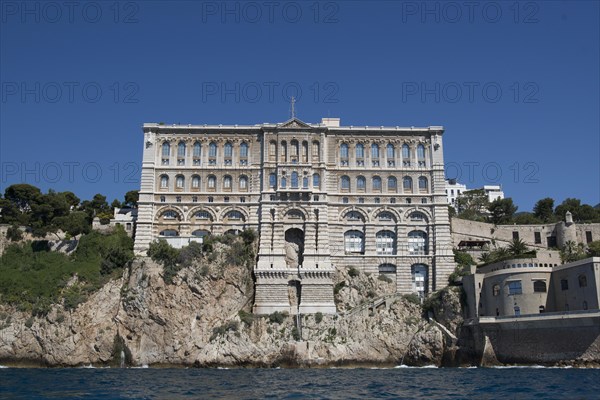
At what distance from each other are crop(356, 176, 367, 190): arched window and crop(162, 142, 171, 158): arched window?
20884 millimetres

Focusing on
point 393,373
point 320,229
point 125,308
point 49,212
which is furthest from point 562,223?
point 49,212

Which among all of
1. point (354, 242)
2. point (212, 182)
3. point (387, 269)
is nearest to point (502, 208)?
point (387, 269)

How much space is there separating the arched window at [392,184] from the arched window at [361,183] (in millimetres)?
2652

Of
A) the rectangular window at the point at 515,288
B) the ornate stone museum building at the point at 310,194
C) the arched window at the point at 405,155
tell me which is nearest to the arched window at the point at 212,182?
the ornate stone museum building at the point at 310,194

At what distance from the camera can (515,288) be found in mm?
56469

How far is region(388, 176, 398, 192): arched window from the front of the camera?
231 feet

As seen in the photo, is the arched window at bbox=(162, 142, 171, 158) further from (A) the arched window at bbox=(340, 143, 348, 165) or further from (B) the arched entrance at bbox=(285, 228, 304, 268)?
(A) the arched window at bbox=(340, 143, 348, 165)

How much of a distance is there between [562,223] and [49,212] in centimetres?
5725

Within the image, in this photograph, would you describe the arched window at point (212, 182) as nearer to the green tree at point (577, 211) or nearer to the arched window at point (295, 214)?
the arched window at point (295, 214)

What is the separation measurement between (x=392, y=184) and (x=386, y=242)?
6.56m

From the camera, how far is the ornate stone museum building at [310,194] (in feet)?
221

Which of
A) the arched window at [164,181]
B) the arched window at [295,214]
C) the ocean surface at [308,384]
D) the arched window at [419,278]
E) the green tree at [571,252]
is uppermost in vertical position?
the arched window at [164,181]

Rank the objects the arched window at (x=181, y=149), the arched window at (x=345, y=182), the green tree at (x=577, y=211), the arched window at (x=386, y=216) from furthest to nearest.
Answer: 1. the green tree at (x=577, y=211)
2. the arched window at (x=181, y=149)
3. the arched window at (x=345, y=182)
4. the arched window at (x=386, y=216)

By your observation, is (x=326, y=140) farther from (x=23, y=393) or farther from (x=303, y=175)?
(x=23, y=393)
